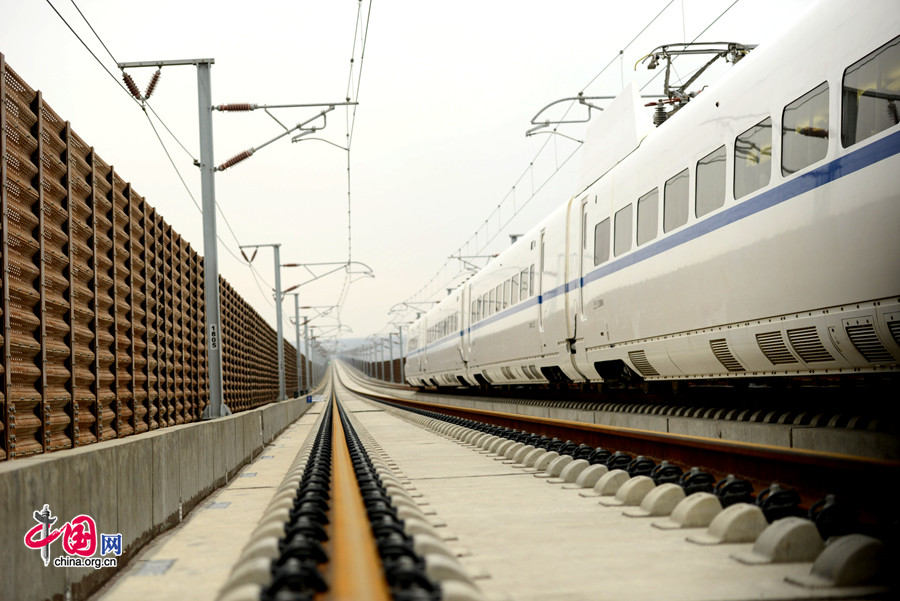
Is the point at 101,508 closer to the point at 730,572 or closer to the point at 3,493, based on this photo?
the point at 3,493

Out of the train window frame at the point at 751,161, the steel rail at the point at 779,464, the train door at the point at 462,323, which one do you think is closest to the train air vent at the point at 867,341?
the steel rail at the point at 779,464

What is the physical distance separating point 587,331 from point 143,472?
29.4 ft

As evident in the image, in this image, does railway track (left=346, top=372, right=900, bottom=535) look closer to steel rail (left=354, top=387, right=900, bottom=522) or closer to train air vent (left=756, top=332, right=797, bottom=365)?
steel rail (left=354, top=387, right=900, bottom=522)

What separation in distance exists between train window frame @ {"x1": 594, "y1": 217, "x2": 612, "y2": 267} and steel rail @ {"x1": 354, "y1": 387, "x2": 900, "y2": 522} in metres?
4.11

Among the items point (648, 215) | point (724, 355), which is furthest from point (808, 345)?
point (648, 215)

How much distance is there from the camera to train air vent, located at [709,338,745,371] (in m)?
9.23

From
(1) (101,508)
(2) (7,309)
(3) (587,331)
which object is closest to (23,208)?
(2) (7,309)

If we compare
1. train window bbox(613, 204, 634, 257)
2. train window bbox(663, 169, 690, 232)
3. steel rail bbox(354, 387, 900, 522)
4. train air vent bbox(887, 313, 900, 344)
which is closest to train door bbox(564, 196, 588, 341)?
train window bbox(613, 204, 634, 257)

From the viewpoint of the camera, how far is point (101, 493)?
5637 millimetres

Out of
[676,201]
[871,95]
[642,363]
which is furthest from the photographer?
[642,363]

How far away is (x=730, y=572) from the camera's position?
4.16m

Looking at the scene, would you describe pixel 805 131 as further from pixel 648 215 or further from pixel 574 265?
pixel 574 265

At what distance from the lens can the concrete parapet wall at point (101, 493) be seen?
4.30m

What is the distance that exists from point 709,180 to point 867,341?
3.43 m
